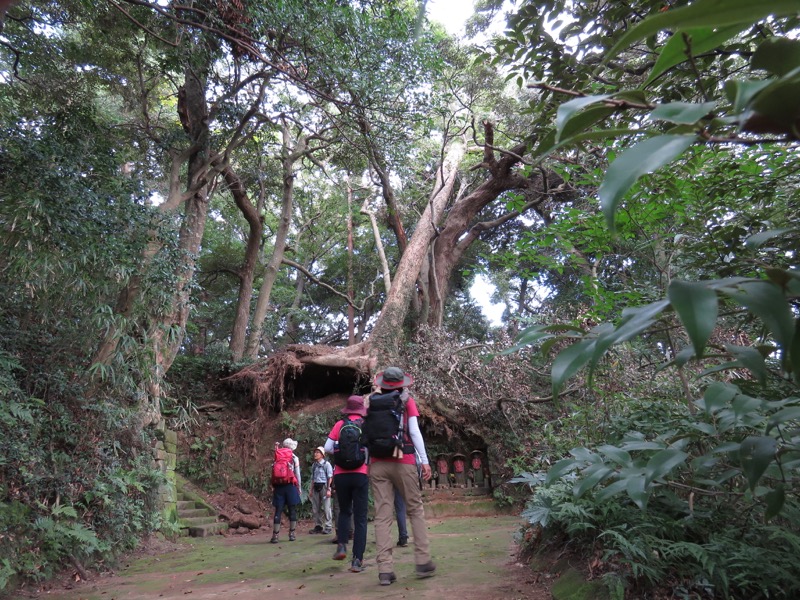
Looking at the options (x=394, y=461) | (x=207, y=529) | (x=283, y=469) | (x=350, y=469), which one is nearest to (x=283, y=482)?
(x=283, y=469)

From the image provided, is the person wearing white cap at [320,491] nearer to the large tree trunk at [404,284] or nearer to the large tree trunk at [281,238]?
the large tree trunk at [404,284]

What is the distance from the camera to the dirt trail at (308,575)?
3945mm

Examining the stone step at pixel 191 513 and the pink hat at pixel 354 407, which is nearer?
the pink hat at pixel 354 407

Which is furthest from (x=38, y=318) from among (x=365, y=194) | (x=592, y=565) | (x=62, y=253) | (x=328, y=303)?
(x=328, y=303)

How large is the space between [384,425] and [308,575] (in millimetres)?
1629

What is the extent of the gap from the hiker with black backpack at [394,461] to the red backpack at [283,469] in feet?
10.9

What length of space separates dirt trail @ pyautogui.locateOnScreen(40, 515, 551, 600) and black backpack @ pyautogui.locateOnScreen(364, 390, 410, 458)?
99cm

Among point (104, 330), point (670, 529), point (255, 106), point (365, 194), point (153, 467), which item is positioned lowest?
point (670, 529)

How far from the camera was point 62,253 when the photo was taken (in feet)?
19.5

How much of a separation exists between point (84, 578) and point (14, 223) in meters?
3.53

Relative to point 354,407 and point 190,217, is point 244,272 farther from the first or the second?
point 354,407

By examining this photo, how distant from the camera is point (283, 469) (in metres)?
7.40

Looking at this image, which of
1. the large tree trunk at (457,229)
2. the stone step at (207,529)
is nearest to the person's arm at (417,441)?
the stone step at (207,529)

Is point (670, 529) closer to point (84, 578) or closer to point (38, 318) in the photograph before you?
point (84, 578)
